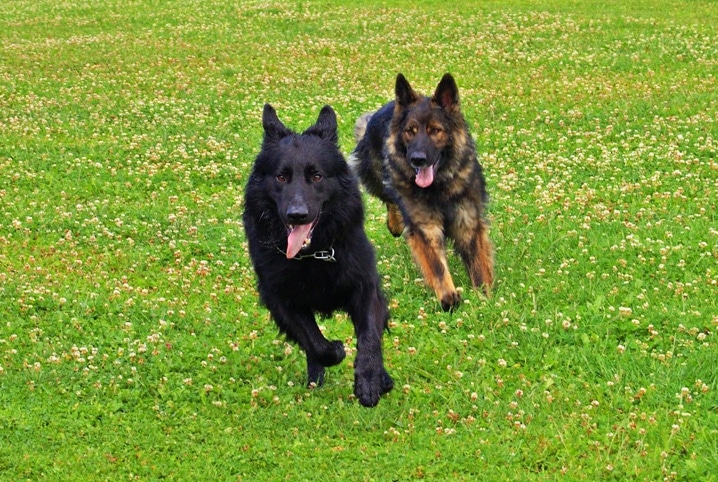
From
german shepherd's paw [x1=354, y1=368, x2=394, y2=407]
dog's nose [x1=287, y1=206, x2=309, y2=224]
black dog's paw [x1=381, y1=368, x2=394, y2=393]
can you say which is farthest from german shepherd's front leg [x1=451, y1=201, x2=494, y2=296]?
dog's nose [x1=287, y1=206, x2=309, y2=224]

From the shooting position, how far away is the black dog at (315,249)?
24.2 ft

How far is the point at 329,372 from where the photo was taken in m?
8.26

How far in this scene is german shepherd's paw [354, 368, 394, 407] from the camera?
7250 mm

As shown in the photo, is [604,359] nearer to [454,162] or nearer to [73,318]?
[454,162]

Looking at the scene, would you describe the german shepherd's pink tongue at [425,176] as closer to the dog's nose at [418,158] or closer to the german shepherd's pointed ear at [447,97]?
the dog's nose at [418,158]

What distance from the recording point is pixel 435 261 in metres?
9.97

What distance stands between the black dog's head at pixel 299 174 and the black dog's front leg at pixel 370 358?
725 millimetres

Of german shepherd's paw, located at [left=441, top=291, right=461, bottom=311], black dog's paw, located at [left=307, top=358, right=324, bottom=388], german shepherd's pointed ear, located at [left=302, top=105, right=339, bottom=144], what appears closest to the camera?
german shepherd's pointed ear, located at [left=302, top=105, right=339, bottom=144]

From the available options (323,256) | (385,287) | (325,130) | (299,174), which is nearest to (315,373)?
(323,256)

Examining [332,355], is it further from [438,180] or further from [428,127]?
[428,127]

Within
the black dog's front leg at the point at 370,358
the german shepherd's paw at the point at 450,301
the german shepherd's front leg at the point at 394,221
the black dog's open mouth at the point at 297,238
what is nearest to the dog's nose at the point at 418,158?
the german shepherd's paw at the point at 450,301

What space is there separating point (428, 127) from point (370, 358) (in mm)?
3552

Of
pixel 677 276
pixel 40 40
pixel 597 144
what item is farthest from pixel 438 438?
pixel 40 40

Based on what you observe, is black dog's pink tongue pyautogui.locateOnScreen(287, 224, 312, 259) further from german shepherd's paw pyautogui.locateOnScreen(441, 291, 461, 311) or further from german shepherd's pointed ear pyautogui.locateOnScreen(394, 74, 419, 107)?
german shepherd's pointed ear pyautogui.locateOnScreen(394, 74, 419, 107)
